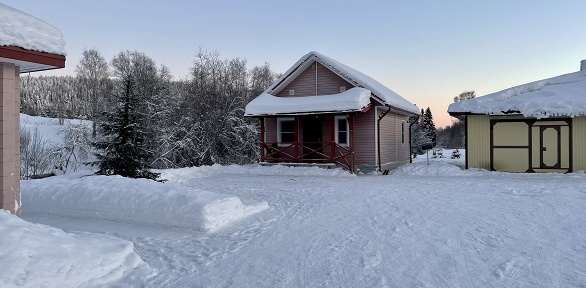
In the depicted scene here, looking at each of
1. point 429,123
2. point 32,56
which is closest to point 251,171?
point 32,56

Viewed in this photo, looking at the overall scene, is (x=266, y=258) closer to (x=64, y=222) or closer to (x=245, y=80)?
(x=64, y=222)

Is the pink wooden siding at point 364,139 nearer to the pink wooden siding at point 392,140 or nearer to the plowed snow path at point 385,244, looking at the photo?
Answer: the pink wooden siding at point 392,140

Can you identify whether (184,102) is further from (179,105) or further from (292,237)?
(292,237)

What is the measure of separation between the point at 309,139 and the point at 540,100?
387 inches

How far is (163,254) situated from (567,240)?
234 inches

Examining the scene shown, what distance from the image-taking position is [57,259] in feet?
13.1

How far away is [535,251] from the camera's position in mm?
4953

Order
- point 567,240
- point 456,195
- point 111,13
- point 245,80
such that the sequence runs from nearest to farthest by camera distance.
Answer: point 567,240 → point 456,195 → point 111,13 → point 245,80

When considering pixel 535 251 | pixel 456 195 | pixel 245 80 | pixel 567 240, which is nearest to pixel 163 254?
pixel 535 251

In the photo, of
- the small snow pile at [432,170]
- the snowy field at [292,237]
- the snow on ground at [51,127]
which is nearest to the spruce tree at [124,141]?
the snowy field at [292,237]

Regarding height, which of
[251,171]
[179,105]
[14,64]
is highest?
[179,105]

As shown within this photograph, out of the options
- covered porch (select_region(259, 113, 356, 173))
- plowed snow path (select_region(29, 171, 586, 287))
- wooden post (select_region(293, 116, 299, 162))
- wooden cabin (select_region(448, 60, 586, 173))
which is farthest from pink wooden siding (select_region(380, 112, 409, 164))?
plowed snow path (select_region(29, 171, 586, 287))

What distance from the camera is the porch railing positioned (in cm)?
1616

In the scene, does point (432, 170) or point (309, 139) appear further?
point (309, 139)
